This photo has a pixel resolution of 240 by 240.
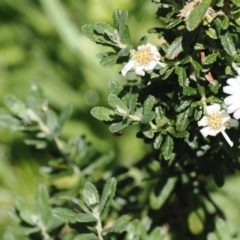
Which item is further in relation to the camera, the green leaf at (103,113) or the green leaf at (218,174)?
the green leaf at (218,174)

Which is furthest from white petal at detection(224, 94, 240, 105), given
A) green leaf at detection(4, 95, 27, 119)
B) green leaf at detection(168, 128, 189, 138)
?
green leaf at detection(4, 95, 27, 119)

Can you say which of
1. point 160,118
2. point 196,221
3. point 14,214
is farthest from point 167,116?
point 14,214

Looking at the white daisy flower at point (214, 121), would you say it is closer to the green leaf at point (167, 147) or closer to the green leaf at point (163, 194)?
the green leaf at point (167, 147)

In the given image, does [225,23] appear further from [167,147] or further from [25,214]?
[25,214]

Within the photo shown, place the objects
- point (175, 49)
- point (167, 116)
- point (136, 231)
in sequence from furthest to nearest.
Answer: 1. point (136, 231)
2. point (167, 116)
3. point (175, 49)

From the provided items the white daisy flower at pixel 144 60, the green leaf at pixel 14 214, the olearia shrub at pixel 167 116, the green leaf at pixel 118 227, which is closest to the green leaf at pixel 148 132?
the olearia shrub at pixel 167 116
